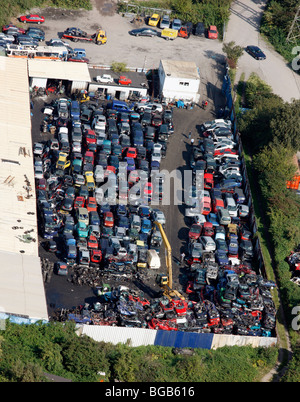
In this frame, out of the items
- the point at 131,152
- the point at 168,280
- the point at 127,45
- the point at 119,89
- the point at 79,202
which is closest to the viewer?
the point at 168,280

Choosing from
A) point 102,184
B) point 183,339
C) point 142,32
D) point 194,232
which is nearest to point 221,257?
point 194,232

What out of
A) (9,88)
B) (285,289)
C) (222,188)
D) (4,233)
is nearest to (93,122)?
(9,88)

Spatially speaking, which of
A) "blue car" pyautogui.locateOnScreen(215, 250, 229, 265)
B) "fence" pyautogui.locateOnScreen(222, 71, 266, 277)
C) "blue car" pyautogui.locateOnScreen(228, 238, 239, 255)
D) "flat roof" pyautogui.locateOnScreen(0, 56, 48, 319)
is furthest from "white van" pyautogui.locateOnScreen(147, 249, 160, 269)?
"flat roof" pyautogui.locateOnScreen(0, 56, 48, 319)

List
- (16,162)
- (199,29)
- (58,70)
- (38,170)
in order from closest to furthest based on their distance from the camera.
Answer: (16,162) < (38,170) < (58,70) < (199,29)

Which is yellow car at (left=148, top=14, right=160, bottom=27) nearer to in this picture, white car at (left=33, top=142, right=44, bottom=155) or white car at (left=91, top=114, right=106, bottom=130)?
white car at (left=91, top=114, right=106, bottom=130)

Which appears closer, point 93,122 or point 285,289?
point 285,289

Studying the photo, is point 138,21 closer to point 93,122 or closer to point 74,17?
point 74,17

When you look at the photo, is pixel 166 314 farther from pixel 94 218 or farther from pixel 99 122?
pixel 99 122
